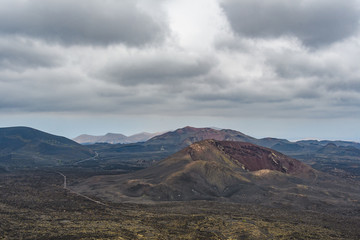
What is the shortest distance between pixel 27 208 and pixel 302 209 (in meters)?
79.0

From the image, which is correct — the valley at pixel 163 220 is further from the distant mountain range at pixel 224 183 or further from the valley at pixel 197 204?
the distant mountain range at pixel 224 183

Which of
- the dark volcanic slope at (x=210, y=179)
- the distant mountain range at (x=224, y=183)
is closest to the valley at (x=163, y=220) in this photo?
the distant mountain range at (x=224, y=183)

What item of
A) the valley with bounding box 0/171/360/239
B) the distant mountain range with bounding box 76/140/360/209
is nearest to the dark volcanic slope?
the distant mountain range with bounding box 76/140/360/209

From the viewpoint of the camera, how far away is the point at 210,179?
401ft

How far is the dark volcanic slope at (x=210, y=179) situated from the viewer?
110 metres

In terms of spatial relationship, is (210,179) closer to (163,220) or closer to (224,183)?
(224,183)

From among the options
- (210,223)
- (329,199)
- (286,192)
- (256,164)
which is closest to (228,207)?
(210,223)

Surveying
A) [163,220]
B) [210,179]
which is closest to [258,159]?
[210,179]

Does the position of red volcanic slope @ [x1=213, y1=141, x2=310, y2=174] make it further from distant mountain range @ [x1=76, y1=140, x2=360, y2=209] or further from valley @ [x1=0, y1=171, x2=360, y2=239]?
valley @ [x1=0, y1=171, x2=360, y2=239]

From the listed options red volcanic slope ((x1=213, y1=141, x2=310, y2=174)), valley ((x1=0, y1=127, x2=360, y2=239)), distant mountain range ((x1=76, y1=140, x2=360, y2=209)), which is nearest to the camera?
valley ((x1=0, y1=127, x2=360, y2=239))

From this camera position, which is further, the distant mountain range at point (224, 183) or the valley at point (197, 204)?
the distant mountain range at point (224, 183)

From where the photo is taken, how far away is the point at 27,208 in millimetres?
78812

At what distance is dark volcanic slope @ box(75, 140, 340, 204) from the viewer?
110 metres

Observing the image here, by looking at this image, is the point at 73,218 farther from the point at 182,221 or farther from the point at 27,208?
the point at 182,221
